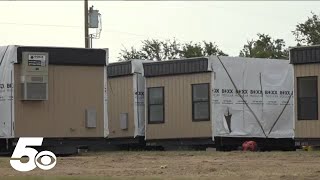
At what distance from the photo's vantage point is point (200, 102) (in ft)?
82.6

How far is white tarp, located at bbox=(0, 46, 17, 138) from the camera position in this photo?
21.6 m

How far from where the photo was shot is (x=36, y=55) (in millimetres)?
21609

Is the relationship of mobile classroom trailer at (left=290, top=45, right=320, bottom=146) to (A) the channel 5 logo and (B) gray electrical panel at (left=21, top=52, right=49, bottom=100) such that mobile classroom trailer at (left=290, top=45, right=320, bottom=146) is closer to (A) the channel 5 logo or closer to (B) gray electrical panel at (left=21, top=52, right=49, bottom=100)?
(B) gray electrical panel at (left=21, top=52, right=49, bottom=100)

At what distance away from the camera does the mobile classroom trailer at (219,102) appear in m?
25.0

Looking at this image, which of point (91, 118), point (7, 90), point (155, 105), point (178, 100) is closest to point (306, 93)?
point (178, 100)

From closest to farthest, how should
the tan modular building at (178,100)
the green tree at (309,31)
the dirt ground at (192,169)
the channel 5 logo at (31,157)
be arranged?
the dirt ground at (192,169)
the channel 5 logo at (31,157)
the tan modular building at (178,100)
the green tree at (309,31)

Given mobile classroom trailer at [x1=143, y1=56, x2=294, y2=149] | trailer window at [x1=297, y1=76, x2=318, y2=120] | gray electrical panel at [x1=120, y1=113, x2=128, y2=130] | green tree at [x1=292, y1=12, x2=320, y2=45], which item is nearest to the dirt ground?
trailer window at [x1=297, y1=76, x2=318, y2=120]

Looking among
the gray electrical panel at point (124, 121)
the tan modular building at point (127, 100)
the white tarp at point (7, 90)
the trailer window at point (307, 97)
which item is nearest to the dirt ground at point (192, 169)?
the white tarp at point (7, 90)

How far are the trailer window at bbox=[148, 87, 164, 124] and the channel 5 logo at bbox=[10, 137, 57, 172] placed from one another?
6138 mm

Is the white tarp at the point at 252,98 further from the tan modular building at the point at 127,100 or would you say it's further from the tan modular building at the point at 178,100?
the tan modular building at the point at 127,100

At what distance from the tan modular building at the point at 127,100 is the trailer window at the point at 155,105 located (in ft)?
1.41

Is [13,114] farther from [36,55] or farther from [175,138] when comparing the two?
[175,138]

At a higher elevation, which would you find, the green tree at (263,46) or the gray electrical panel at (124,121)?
the green tree at (263,46)

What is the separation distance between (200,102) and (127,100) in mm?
3026
